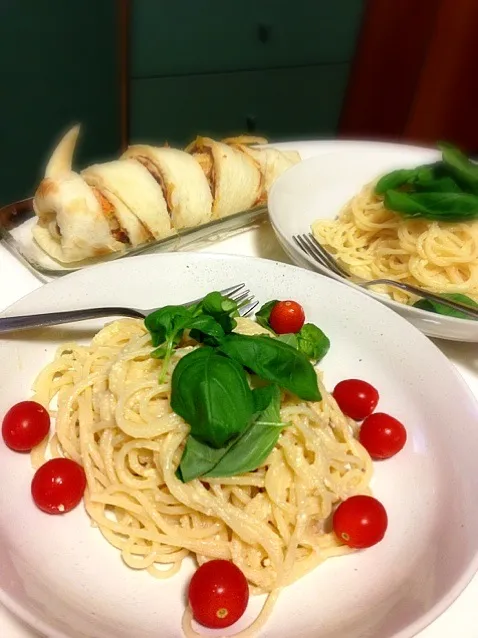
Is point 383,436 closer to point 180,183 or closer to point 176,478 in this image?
point 176,478

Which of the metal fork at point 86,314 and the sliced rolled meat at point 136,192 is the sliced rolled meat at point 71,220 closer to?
the sliced rolled meat at point 136,192

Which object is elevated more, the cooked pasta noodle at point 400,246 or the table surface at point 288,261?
the cooked pasta noodle at point 400,246

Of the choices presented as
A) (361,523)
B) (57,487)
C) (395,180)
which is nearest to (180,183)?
(395,180)

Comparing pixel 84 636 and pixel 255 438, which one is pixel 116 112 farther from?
pixel 84 636

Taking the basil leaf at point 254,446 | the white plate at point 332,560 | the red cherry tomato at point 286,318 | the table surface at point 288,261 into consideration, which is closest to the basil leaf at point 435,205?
the table surface at point 288,261

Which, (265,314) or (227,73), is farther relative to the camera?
(227,73)

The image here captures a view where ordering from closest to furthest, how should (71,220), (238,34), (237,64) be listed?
(71,220), (238,34), (237,64)

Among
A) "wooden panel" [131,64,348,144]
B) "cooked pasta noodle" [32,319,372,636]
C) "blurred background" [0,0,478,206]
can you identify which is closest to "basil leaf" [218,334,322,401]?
"cooked pasta noodle" [32,319,372,636]

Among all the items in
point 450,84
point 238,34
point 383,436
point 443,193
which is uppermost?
point 238,34
